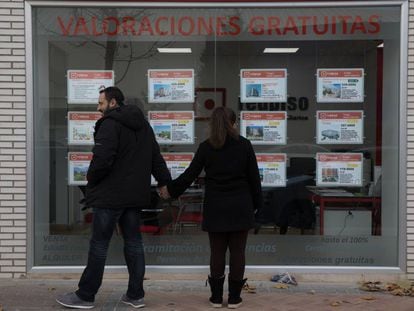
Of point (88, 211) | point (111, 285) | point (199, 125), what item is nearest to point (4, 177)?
point (88, 211)

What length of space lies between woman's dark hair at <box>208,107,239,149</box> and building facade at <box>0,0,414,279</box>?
1269 mm

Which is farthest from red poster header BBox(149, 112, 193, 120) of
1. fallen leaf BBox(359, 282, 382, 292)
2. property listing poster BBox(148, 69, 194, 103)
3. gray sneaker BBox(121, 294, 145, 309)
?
fallen leaf BBox(359, 282, 382, 292)

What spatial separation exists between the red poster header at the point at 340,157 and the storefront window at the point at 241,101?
11 millimetres

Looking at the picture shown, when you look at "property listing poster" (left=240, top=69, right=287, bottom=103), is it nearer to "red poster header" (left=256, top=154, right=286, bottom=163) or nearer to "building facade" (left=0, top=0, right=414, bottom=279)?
"building facade" (left=0, top=0, right=414, bottom=279)

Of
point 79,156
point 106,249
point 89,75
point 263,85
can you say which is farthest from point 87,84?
point 106,249

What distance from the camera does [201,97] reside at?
6531 millimetres

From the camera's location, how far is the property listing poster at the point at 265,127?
655 centimetres

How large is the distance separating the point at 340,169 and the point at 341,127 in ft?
1.52

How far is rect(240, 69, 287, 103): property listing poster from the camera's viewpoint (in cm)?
654

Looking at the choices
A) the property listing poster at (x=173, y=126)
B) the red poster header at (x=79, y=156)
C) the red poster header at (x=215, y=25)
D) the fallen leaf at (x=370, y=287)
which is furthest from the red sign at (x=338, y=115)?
the red poster header at (x=79, y=156)

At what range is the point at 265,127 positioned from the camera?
656cm

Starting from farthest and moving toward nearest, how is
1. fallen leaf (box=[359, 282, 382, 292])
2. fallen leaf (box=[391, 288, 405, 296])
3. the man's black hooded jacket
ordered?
fallen leaf (box=[359, 282, 382, 292])
fallen leaf (box=[391, 288, 405, 296])
the man's black hooded jacket

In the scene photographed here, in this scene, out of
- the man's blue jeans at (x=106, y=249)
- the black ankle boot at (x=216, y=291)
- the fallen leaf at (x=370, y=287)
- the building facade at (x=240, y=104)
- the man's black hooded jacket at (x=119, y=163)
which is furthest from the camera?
the building facade at (x=240, y=104)

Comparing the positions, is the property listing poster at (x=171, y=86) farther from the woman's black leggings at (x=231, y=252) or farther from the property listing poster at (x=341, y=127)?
the woman's black leggings at (x=231, y=252)
